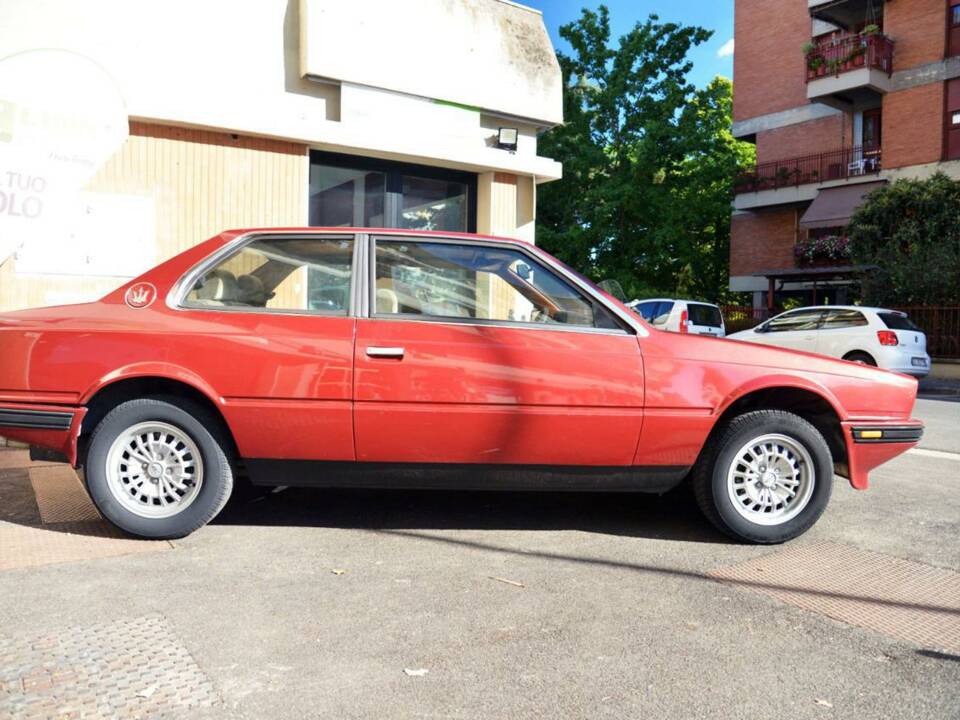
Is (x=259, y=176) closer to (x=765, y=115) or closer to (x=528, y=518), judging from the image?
(x=528, y=518)

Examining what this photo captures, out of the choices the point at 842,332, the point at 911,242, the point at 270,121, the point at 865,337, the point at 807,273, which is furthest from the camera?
the point at 807,273

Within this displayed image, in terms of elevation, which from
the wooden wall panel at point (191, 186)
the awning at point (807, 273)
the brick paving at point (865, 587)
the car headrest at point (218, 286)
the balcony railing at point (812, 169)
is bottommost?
the brick paving at point (865, 587)

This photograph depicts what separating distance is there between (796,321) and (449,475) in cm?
1342

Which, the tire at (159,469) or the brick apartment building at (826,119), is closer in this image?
the tire at (159,469)

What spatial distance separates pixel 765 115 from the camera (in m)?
31.6

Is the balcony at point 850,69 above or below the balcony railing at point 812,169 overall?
above

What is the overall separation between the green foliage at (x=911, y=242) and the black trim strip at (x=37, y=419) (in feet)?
64.8

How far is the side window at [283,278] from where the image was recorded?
164 inches

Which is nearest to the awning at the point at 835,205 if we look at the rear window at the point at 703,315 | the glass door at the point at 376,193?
the rear window at the point at 703,315

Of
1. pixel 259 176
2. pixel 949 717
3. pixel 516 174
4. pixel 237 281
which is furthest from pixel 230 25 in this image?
pixel 949 717

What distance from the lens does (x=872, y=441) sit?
4203 millimetres

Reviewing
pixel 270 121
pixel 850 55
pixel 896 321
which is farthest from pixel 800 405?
pixel 850 55

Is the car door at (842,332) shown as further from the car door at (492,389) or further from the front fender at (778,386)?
the car door at (492,389)

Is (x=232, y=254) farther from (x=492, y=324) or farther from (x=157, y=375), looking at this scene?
(x=492, y=324)
